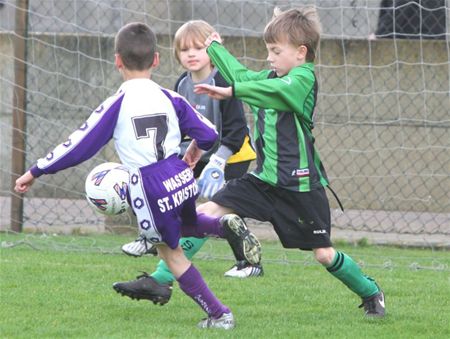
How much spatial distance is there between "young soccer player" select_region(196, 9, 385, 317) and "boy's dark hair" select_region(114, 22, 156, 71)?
0.52 metres

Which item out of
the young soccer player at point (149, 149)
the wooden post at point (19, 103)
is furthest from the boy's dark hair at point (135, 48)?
the wooden post at point (19, 103)

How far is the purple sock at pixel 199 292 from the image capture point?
16.6 ft

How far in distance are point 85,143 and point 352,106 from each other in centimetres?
492

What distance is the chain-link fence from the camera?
925 cm

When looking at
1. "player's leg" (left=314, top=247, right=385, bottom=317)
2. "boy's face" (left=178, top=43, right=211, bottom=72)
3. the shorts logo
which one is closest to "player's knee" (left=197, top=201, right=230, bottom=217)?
the shorts logo

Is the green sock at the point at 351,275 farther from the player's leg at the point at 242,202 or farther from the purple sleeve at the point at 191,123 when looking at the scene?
the purple sleeve at the point at 191,123

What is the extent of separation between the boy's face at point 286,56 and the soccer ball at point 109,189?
3.25ft

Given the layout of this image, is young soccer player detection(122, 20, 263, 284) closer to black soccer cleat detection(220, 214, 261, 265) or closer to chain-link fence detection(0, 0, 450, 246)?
black soccer cleat detection(220, 214, 261, 265)

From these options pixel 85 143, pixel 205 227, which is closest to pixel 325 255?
pixel 205 227

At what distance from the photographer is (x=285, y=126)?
17.6ft

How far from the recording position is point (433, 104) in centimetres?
929

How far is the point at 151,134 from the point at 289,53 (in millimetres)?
895

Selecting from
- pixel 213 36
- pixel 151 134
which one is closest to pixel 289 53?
pixel 213 36

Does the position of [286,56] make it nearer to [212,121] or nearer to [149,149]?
[149,149]
